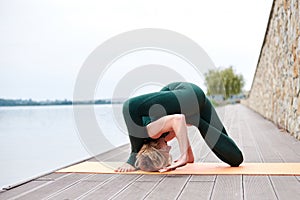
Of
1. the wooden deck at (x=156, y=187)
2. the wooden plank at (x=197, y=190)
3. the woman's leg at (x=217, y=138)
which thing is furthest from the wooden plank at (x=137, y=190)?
the woman's leg at (x=217, y=138)

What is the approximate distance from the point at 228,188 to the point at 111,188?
63cm

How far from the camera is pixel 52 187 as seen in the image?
81.6 inches

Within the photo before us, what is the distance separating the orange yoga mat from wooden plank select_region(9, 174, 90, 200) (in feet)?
0.66

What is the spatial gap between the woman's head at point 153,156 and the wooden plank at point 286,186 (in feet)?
2.37

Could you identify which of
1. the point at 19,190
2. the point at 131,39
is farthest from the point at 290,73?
the point at 19,190

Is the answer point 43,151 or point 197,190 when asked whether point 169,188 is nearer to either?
point 197,190

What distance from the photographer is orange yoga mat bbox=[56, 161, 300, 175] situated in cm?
236

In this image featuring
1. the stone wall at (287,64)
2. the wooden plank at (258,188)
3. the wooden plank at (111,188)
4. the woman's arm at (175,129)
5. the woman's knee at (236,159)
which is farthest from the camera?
the stone wall at (287,64)

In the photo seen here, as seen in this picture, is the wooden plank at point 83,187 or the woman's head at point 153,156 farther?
the woman's head at point 153,156

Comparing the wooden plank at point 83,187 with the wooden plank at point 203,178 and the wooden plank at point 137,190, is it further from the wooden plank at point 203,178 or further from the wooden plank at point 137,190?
the wooden plank at point 203,178

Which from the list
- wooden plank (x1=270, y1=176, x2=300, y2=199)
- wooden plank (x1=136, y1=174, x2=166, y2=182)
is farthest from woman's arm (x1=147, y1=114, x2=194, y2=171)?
wooden plank (x1=270, y1=176, x2=300, y2=199)

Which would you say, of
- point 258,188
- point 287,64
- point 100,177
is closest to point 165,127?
point 100,177

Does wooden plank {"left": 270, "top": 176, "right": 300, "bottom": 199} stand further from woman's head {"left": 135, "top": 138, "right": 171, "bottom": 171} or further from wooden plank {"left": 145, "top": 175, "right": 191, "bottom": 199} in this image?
woman's head {"left": 135, "top": 138, "right": 171, "bottom": 171}

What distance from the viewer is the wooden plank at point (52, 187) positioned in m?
1.87
